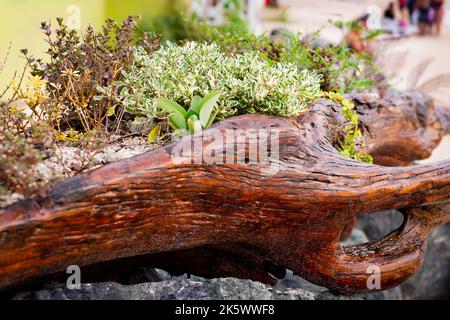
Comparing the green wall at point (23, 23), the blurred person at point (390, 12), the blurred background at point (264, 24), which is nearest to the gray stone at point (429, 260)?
the blurred background at point (264, 24)

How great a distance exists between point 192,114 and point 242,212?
22.0 inches

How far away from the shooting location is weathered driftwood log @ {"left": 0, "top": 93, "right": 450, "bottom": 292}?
2.23 m

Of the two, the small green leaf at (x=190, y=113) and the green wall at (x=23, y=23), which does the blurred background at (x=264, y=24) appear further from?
the small green leaf at (x=190, y=113)

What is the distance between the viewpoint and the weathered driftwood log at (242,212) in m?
2.23

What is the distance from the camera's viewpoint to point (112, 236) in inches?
94.0

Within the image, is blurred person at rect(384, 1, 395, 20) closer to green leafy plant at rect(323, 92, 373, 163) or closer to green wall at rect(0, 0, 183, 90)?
green wall at rect(0, 0, 183, 90)

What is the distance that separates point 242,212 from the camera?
2.67 metres

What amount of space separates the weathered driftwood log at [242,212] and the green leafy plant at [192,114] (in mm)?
100

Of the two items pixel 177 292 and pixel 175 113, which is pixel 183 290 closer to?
pixel 177 292

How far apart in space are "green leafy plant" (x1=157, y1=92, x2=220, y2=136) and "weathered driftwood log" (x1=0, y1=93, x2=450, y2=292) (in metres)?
0.10

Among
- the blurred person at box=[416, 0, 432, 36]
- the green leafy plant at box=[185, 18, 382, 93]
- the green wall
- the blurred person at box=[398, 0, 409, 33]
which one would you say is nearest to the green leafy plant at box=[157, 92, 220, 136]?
the green leafy plant at box=[185, 18, 382, 93]

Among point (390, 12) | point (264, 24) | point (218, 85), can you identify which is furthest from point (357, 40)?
point (390, 12)
